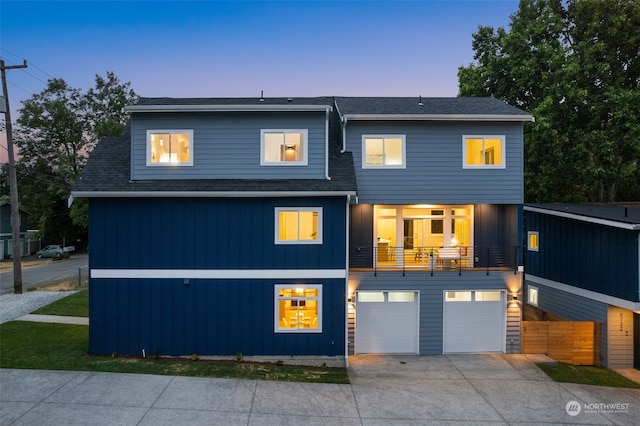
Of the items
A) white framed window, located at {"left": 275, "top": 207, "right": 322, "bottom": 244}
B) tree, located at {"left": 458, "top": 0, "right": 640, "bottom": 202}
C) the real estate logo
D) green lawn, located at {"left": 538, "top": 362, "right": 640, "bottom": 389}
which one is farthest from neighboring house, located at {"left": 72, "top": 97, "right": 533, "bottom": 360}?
tree, located at {"left": 458, "top": 0, "right": 640, "bottom": 202}

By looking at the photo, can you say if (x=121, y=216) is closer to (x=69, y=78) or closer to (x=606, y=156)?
(x=606, y=156)

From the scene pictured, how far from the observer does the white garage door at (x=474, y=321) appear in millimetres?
12562

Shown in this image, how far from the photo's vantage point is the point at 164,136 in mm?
12172

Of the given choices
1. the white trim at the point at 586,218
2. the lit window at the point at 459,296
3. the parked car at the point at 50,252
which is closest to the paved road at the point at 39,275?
the parked car at the point at 50,252

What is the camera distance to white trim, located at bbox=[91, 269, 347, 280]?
1141 centimetres

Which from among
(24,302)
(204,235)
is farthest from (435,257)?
(24,302)

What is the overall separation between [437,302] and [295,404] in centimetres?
631

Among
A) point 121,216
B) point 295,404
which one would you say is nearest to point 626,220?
point 295,404

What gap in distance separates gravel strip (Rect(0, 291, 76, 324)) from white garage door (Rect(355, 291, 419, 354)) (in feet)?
45.4

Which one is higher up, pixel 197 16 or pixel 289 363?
pixel 197 16

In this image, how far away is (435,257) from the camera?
44.3 ft

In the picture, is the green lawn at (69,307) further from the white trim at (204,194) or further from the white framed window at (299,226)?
the white framed window at (299,226)

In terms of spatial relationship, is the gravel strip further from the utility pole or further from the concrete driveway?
the concrete driveway

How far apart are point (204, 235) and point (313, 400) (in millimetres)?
5855
